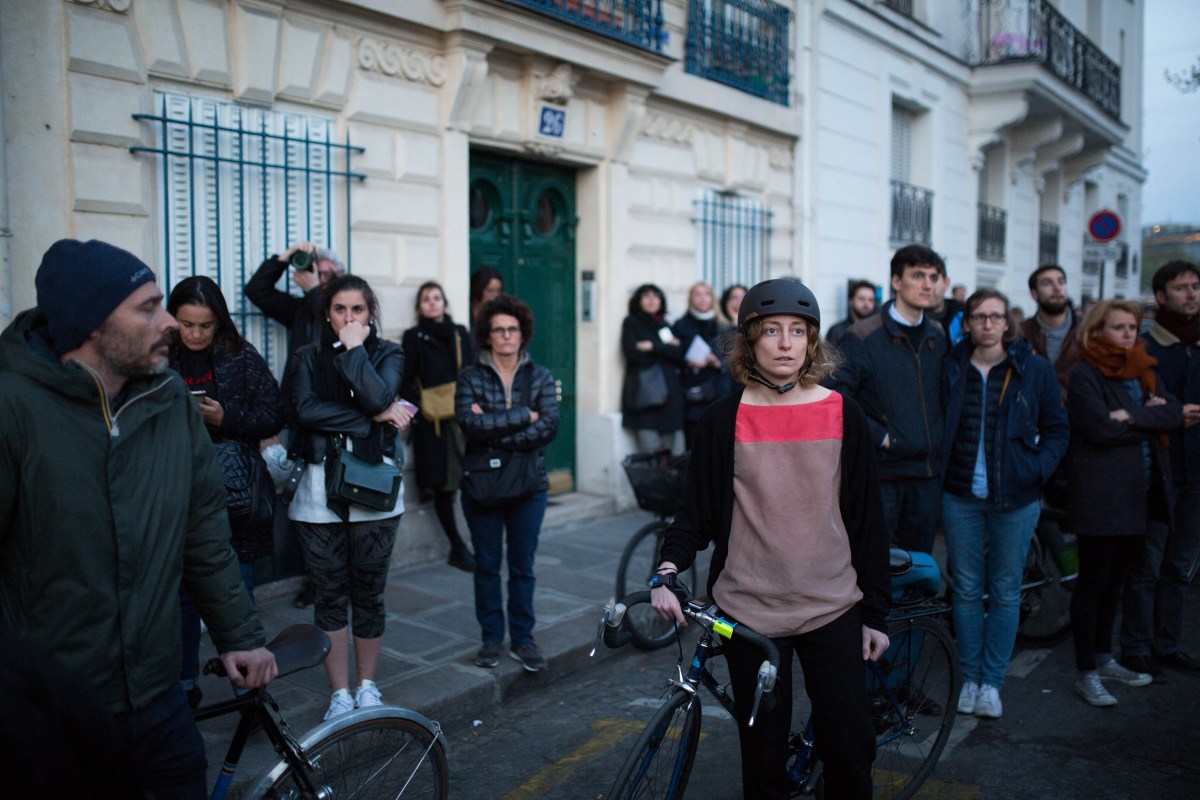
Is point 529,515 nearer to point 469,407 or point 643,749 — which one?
point 469,407

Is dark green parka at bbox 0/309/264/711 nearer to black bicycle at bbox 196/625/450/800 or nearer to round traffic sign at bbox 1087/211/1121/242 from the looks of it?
black bicycle at bbox 196/625/450/800

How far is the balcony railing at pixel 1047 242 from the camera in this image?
1872cm

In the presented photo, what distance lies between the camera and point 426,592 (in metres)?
6.38

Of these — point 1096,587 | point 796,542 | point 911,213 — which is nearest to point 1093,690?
point 1096,587

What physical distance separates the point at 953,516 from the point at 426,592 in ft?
10.8

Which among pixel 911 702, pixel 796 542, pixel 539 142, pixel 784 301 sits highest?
pixel 539 142

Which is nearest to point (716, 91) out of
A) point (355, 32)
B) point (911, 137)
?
point (355, 32)

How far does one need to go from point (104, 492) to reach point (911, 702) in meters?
2.87

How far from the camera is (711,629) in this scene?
115 inches

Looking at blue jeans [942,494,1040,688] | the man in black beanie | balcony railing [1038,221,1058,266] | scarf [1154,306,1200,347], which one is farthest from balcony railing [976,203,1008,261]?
the man in black beanie

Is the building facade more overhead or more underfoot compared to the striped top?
more overhead

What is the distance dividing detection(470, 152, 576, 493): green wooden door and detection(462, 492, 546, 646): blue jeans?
133 inches

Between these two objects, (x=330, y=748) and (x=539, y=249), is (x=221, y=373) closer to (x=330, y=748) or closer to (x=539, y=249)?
(x=330, y=748)

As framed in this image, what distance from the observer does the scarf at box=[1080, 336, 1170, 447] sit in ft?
16.3
